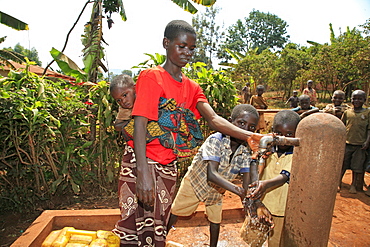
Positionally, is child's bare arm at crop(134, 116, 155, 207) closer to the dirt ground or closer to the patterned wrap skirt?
the patterned wrap skirt

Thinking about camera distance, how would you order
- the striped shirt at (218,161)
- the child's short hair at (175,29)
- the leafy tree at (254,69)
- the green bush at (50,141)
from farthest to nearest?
1. the leafy tree at (254,69)
2. the green bush at (50,141)
3. the striped shirt at (218,161)
4. the child's short hair at (175,29)

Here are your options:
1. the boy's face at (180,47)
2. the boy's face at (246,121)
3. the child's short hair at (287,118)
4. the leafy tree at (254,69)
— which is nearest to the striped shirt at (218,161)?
the boy's face at (246,121)

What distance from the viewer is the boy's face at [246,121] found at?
2.01 m

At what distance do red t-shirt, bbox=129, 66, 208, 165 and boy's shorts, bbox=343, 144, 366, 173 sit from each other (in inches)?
166

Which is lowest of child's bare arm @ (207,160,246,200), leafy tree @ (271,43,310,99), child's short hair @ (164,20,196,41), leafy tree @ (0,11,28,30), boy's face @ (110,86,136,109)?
child's bare arm @ (207,160,246,200)

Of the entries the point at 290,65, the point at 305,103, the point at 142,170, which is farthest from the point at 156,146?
the point at 290,65

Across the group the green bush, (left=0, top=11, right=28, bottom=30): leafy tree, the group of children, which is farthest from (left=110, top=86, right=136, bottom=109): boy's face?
(left=0, top=11, right=28, bottom=30): leafy tree

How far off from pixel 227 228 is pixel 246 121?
1543 mm

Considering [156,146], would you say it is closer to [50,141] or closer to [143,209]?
[143,209]

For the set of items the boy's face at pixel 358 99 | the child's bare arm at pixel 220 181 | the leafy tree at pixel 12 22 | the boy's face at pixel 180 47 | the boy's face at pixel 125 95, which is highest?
the leafy tree at pixel 12 22

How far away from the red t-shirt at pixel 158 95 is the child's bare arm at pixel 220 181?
35 centimetres

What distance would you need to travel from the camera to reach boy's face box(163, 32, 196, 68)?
167cm

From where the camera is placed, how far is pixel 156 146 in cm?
179

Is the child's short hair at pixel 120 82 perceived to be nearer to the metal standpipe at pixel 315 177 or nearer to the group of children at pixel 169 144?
the group of children at pixel 169 144
